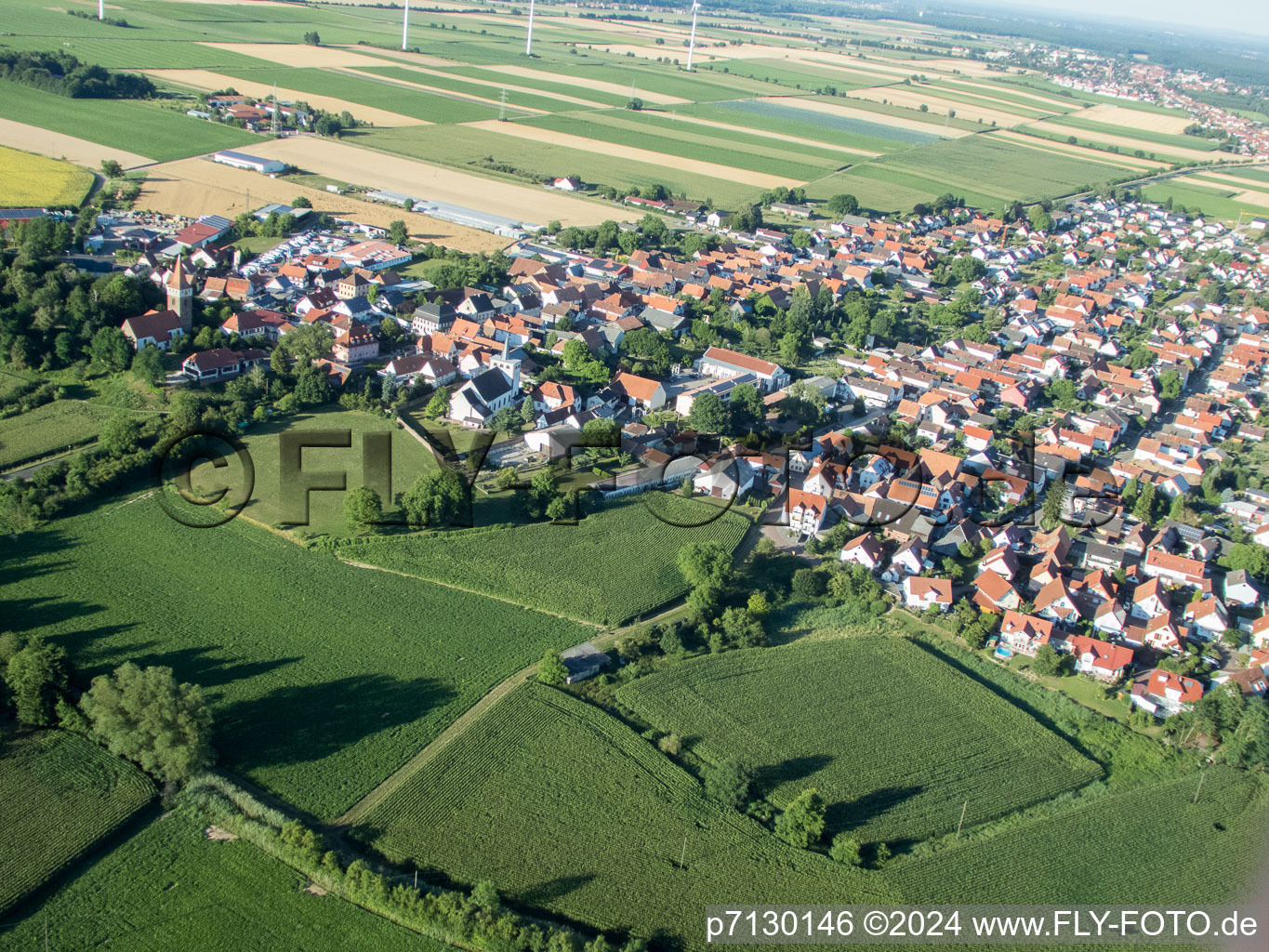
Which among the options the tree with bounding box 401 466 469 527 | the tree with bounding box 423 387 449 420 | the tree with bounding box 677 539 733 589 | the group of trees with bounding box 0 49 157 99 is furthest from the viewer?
the group of trees with bounding box 0 49 157 99

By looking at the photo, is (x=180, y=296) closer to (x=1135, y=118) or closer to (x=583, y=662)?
(x=583, y=662)

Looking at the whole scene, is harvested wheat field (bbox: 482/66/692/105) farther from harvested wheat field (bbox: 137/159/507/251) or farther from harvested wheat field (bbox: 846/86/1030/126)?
harvested wheat field (bbox: 137/159/507/251)

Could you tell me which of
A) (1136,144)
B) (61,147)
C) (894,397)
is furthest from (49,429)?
(1136,144)

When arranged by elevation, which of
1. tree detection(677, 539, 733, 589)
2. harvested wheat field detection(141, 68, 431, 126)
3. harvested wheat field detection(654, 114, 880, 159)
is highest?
harvested wheat field detection(654, 114, 880, 159)

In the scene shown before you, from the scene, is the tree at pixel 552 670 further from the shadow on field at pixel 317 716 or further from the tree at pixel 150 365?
the tree at pixel 150 365

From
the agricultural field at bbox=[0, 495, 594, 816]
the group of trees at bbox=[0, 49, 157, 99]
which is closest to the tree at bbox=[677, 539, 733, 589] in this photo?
the agricultural field at bbox=[0, 495, 594, 816]

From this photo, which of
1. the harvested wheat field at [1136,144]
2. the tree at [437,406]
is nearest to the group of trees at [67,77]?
the tree at [437,406]

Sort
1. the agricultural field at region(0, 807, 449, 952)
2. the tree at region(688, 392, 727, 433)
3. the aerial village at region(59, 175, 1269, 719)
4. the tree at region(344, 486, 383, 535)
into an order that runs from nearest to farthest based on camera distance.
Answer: the agricultural field at region(0, 807, 449, 952) → the tree at region(344, 486, 383, 535) → the aerial village at region(59, 175, 1269, 719) → the tree at region(688, 392, 727, 433)
